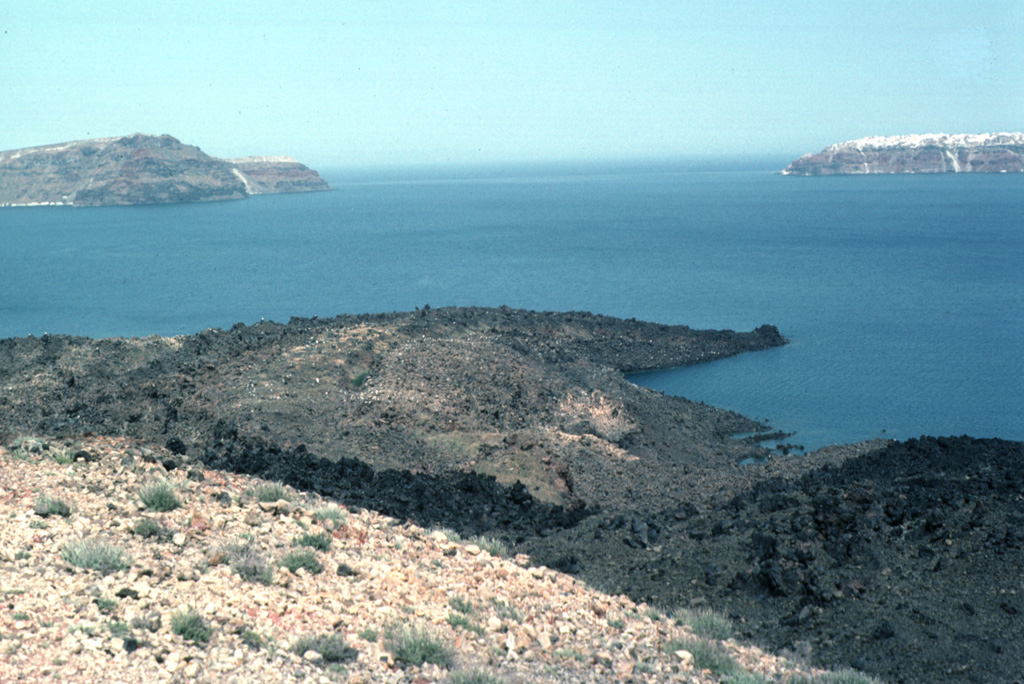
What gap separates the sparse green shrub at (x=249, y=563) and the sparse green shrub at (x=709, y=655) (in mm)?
6288

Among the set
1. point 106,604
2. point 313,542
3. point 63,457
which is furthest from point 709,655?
point 63,457

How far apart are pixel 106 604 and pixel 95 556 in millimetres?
1380

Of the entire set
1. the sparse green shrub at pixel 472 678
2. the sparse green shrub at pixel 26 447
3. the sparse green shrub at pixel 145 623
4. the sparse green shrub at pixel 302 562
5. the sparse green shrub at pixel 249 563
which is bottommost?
the sparse green shrub at pixel 472 678

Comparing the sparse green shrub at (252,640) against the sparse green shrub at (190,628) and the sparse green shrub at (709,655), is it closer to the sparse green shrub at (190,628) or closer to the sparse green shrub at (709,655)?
the sparse green shrub at (190,628)

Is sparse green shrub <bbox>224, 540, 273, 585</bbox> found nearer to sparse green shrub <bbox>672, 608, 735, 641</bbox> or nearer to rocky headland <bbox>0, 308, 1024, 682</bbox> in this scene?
rocky headland <bbox>0, 308, 1024, 682</bbox>

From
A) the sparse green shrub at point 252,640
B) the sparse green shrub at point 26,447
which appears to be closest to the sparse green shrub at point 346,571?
the sparse green shrub at point 252,640

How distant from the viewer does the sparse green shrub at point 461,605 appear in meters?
11.9

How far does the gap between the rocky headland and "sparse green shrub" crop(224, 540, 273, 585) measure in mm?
2696

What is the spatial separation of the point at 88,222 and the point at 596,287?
12849cm

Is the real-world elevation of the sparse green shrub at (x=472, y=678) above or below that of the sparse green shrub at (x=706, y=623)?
above

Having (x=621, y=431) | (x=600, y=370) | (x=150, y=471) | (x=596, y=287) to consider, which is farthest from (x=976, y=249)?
(x=150, y=471)

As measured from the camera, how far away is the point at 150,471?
50.1 ft

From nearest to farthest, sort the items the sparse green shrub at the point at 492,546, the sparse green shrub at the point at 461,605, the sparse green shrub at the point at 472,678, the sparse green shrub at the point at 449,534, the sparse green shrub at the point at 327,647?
the sparse green shrub at the point at 472,678, the sparse green shrub at the point at 327,647, the sparse green shrub at the point at 461,605, the sparse green shrub at the point at 492,546, the sparse green shrub at the point at 449,534

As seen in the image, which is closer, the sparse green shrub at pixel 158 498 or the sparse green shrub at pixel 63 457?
the sparse green shrub at pixel 158 498
